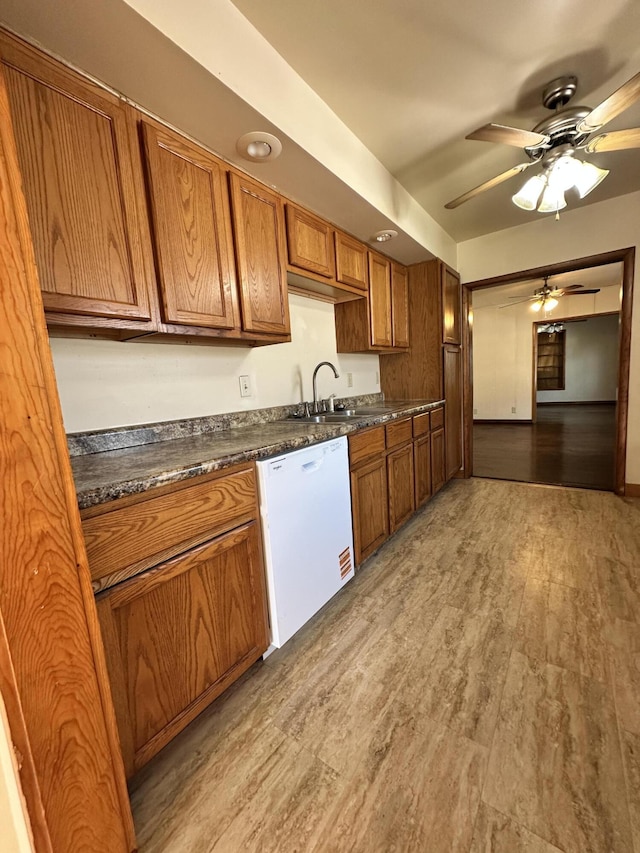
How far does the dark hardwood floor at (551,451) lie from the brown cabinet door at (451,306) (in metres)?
1.53

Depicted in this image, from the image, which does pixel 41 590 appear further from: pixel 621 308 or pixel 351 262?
pixel 621 308

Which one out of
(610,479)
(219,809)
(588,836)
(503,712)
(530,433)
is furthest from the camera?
(530,433)

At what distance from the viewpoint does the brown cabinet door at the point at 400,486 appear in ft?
7.13

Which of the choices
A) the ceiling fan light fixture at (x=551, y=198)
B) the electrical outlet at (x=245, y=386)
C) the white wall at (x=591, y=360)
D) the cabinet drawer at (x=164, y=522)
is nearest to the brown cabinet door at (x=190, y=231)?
the electrical outlet at (x=245, y=386)

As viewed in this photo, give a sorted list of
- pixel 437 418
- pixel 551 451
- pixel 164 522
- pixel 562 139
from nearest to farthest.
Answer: pixel 164 522
pixel 562 139
pixel 437 418
pixel 551 451

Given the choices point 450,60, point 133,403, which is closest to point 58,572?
point 133,403

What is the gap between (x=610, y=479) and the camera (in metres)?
3.19

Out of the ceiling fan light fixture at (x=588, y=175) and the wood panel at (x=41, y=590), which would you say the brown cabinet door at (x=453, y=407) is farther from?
the wood panel at (x=41, y=590)

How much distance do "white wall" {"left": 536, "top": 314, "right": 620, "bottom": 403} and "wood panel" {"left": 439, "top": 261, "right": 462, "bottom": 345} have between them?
24.0 feet

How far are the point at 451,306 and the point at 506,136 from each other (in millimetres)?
1787

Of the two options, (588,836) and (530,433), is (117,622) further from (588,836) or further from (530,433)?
(530,433)

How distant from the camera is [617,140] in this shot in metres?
1.50

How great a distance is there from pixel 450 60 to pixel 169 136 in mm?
1215

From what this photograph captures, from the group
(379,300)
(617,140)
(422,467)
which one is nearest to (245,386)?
(379,300)
